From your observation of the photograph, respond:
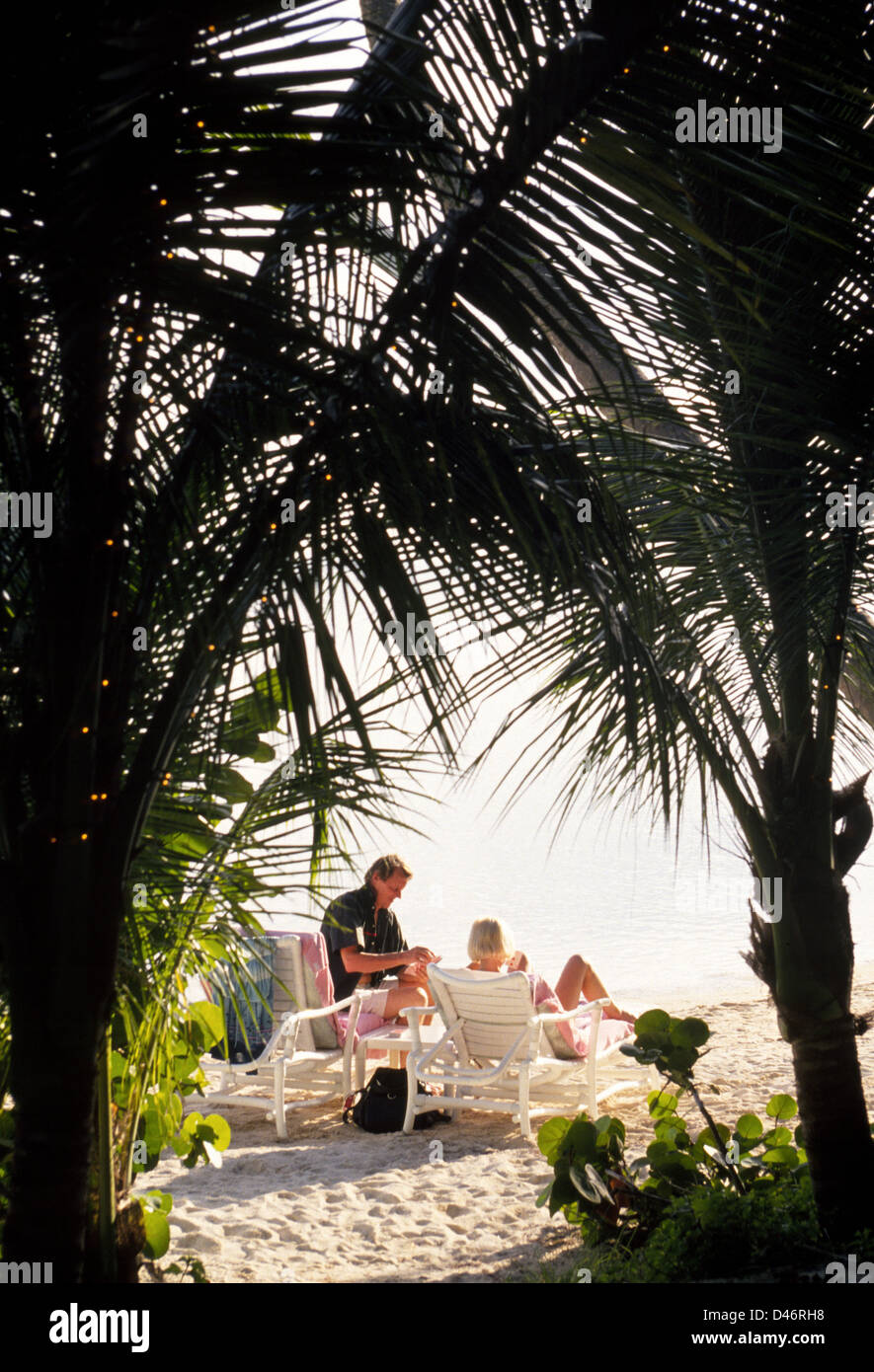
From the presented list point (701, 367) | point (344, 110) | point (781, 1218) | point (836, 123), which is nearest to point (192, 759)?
point (344, 110)

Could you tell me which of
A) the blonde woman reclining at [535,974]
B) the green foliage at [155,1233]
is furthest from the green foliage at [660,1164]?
Result: the blonde woman reclining at [535,974]

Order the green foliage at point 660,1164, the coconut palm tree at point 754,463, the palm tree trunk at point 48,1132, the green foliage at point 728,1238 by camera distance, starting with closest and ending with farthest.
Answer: the coconut palm tree at point 754,463, the palm tree trunk at point 48,1132, the green foliage at point 728,1238, the green foliage at point 660,1164

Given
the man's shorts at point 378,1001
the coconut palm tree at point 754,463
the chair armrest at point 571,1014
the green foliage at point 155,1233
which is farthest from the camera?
the man's shorts at point 378,1001

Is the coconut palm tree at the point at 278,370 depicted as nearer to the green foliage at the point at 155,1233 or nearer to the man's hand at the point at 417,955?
the green foliage at the point at 155,1233

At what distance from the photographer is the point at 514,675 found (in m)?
2.99

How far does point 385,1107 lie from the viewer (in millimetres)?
5891

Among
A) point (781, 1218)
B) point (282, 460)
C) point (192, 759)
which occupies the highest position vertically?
point (282, 460)

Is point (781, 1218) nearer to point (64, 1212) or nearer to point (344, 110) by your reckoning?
point (64, 1212)

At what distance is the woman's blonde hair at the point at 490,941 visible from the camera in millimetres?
6406

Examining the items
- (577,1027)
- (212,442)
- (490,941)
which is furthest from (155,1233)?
(577,1027)

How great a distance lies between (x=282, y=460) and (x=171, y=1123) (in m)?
2.14

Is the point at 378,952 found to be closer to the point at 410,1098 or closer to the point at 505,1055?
the point at 410,1098

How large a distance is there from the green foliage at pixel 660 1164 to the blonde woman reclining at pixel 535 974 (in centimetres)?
244

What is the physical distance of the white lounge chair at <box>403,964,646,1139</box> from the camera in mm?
5586
